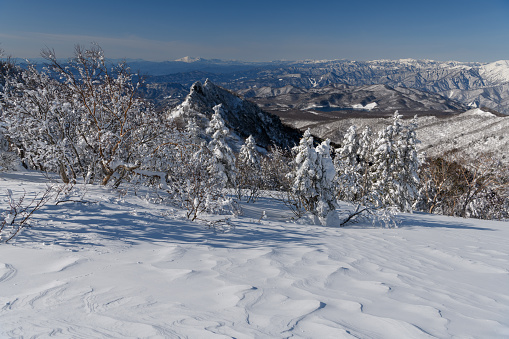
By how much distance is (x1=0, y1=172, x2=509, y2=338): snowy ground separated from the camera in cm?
211

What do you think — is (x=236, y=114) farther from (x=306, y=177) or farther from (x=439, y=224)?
(x=439, y=224)

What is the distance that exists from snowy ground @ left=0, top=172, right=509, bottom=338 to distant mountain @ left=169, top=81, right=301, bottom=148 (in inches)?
1567

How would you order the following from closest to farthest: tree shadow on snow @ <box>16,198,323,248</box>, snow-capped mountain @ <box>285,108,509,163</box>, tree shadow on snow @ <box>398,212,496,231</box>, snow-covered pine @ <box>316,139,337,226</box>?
tree shadow on snow @ <box>16,198,323,248</box>
tree shadow on snow @ <box>398,212,496,231</box>
snow-covered pine @ <box>316,139,337,226</box>
snow-capped mountain @ <box>285,108,509,163</box>

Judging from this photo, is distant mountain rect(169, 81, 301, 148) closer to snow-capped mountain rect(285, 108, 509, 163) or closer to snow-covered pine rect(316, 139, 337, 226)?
snow-capped mountain rect(285, 108, 509, 163)

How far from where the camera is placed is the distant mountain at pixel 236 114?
4612 cm

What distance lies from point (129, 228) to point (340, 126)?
136 metres

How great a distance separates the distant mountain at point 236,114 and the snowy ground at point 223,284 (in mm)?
39807

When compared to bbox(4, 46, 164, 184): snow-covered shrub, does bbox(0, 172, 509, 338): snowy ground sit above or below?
below

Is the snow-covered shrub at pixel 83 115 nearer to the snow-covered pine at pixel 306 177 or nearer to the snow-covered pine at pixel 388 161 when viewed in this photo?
the snow-covered pine at pixel 306 177

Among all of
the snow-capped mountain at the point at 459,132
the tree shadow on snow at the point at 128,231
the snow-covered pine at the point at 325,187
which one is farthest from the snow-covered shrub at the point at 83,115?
the snow-capped mountain at the point at 459,132

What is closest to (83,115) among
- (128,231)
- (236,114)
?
(128,231)

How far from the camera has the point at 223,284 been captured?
287 cm

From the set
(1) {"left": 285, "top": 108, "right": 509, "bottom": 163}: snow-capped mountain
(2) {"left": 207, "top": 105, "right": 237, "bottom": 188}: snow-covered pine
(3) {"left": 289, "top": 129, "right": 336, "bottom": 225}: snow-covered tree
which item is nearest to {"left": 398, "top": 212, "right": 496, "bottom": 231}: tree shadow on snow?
(3) {"left": 289, "top": 129, "right": 336, "bottom": 225}: snow-covered tree

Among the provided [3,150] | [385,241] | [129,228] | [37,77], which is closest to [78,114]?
[37,77]
